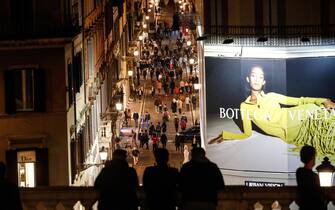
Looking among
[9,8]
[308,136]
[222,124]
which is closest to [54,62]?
[9,8]

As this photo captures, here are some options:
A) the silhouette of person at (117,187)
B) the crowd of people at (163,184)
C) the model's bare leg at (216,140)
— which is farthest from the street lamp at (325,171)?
the model's bare leg at (216,140)

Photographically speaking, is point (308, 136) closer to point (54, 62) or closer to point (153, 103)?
point (54, 62)

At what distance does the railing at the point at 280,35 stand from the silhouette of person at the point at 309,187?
1442 centimetres

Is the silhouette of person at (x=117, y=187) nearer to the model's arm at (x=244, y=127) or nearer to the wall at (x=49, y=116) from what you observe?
the model's arm at (x=244, y=127)

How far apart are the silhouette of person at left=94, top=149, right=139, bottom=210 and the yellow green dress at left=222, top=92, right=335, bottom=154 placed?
14.7m

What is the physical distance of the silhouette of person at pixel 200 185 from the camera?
461 inches

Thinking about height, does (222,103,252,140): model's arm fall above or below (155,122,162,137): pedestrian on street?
above

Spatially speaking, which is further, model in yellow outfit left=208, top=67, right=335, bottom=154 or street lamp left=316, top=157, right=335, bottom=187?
model in yellow outfit left=208, top=67, right=335, bottom=154

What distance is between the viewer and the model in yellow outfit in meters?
26.0

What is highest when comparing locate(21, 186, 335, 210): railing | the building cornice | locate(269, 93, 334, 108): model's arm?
the building cornice

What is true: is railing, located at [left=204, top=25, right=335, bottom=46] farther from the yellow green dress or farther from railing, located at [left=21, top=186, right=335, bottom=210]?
Answer: railing, located at [left=21, top=186, right=335, bottom=210]

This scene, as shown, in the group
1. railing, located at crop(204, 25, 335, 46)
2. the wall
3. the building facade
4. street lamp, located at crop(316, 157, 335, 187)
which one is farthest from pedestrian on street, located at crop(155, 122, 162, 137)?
street lamp, located at crop(316, 157, 335, 187)

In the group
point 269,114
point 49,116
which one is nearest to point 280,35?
point 269,114

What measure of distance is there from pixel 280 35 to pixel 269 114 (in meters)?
2.32
